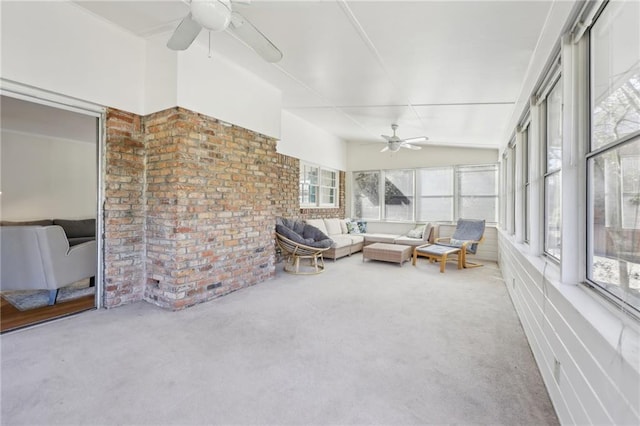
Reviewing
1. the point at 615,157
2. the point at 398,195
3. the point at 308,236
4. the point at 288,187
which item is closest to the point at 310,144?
the point at 288,187

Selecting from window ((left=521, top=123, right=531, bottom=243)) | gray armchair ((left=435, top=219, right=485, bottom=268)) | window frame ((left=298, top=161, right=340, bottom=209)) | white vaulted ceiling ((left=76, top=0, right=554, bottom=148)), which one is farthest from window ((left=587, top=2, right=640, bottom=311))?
window frame ((left=298, top=161, right=340, bottom=209))

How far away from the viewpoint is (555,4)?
1846mm

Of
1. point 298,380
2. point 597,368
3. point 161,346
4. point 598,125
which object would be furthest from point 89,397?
point 598,125

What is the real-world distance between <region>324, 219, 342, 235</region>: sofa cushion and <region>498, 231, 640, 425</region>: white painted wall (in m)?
4.62

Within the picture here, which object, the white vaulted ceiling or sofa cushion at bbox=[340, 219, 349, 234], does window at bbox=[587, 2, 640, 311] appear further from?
sofa cushion at bbox=[340, 219, 349, 234]

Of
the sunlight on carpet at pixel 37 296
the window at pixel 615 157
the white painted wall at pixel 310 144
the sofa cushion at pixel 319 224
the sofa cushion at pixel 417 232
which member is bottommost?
the sunlight on carpet at pixel 37 296

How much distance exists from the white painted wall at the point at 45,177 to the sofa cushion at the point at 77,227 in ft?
1.20

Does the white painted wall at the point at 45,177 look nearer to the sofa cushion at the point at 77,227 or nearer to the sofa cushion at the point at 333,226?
the sofa cushion at the point at 77,227

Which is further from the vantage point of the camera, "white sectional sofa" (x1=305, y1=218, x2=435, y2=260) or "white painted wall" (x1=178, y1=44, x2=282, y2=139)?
"white sectional sofa" (x1=305, y1=218, x2=435, y2=260)

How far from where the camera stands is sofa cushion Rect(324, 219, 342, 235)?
6609 millimetres

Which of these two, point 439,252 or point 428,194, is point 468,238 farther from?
point 428,194

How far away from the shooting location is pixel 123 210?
317 cm

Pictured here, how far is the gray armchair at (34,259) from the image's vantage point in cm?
302

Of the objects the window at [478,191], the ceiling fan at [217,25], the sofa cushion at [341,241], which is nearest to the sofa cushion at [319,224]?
the sofa cushion at [341,241]
